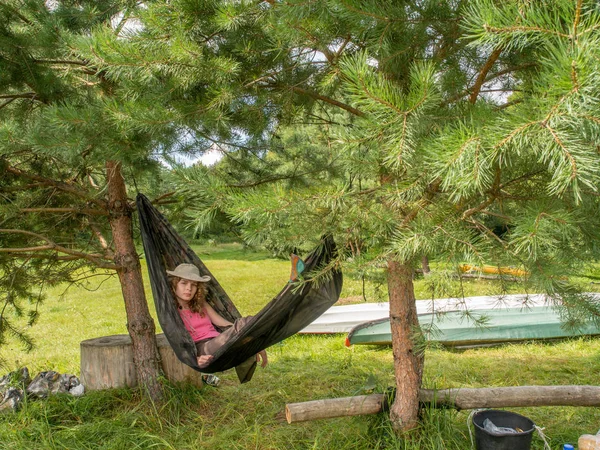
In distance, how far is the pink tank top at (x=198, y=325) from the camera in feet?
10.2

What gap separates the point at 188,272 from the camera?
3064mm

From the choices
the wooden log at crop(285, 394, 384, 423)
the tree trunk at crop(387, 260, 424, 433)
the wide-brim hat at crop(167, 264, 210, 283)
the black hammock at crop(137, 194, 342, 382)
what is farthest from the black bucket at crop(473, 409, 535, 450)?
the wide-brim hat at crop(167, 264, 210, 283)

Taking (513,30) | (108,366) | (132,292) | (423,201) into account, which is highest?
(513,30)

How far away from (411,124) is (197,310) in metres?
2.18

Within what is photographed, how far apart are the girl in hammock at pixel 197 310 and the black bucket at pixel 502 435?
131 cm

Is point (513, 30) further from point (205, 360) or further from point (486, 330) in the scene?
point (486, 330)

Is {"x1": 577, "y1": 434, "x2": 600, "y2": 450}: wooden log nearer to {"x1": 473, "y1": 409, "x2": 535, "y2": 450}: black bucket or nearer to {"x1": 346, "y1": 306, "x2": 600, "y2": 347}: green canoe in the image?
{"x1": 473, "y1": 409, "x2": 535, "y2": 450}: black bucket

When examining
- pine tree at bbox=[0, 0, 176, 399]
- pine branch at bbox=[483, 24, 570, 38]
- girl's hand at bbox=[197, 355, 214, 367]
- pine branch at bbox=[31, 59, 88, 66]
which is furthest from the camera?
pine branch at bbox=[31, 59, 88, 66]

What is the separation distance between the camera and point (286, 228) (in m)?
2.00

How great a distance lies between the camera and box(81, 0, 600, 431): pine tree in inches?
48.0

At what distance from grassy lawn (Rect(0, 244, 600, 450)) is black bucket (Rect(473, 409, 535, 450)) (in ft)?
0.56

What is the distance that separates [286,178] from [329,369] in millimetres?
1664

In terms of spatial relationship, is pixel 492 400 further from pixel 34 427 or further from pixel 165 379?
pixel 34 427

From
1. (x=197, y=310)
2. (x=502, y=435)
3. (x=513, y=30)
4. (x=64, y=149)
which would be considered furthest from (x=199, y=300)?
(x=513, y=30)
